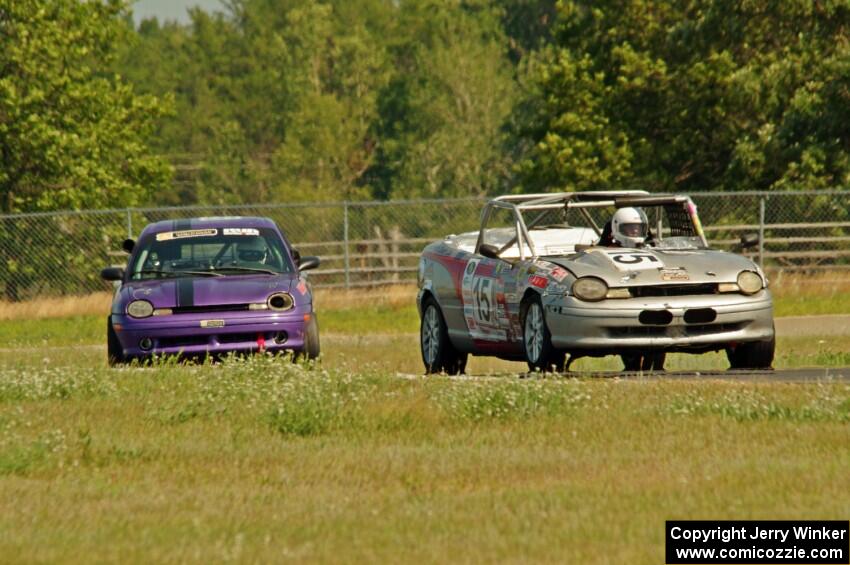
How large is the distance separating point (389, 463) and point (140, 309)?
24.3 feet

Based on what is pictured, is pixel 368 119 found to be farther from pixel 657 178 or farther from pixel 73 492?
pixel 73 492

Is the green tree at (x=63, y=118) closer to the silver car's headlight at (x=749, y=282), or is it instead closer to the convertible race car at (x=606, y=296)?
the convertible race car at (x=606, y=296)

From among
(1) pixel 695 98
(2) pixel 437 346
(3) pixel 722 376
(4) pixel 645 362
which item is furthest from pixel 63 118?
(3) pixel 722 376

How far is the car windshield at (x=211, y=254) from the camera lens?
16891 mm

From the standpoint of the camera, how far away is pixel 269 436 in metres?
10.3

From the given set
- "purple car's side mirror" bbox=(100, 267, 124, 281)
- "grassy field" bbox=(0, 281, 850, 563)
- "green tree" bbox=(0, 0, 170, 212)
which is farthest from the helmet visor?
"green tree" bbox=(0, 0, 170, 212)

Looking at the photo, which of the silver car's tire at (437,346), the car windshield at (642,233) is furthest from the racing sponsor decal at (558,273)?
the silver car's tire at (437,346)

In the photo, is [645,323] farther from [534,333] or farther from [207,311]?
[207,311]

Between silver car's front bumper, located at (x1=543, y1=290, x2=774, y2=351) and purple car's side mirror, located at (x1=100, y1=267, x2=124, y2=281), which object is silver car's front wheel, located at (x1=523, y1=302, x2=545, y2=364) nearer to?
silver car's front bumper, located at (x1=543, y1=290, x2=774, y2=351)

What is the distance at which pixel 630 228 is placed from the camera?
15250 millimetres

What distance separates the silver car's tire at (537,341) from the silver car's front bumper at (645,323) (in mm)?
165

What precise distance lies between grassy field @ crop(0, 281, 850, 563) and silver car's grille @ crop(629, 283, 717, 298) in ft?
4.13

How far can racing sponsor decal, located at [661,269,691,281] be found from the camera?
45.2 feet

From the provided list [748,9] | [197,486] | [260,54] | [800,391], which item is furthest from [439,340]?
[260,54]
